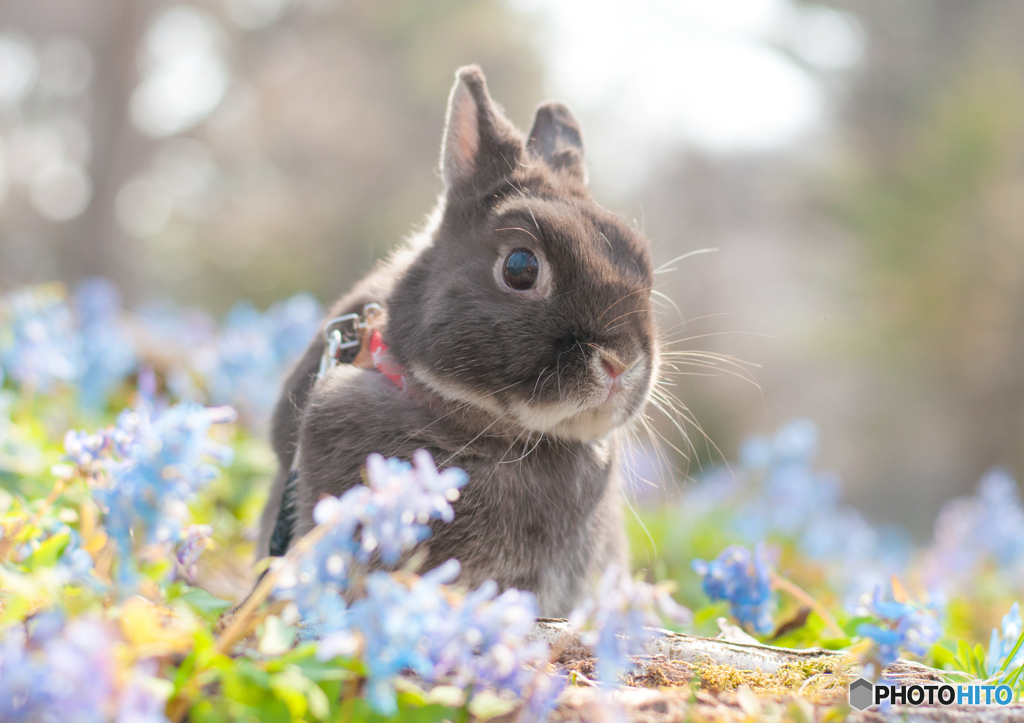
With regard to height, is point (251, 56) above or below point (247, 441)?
above

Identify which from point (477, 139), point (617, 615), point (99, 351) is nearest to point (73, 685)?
point (617, 615)

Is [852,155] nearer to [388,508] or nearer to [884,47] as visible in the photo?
[884,47]

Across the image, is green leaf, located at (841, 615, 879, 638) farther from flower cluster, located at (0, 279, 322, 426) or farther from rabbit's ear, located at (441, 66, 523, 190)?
flower cluster, located at (0, 279, 322, 426)

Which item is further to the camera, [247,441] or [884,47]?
[884,47]

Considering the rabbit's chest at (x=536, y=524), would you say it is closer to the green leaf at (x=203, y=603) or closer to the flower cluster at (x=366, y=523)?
the green leaf at (x=203, y=603)

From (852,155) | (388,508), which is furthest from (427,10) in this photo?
(388,508)

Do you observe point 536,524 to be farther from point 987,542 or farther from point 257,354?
point 987,542
